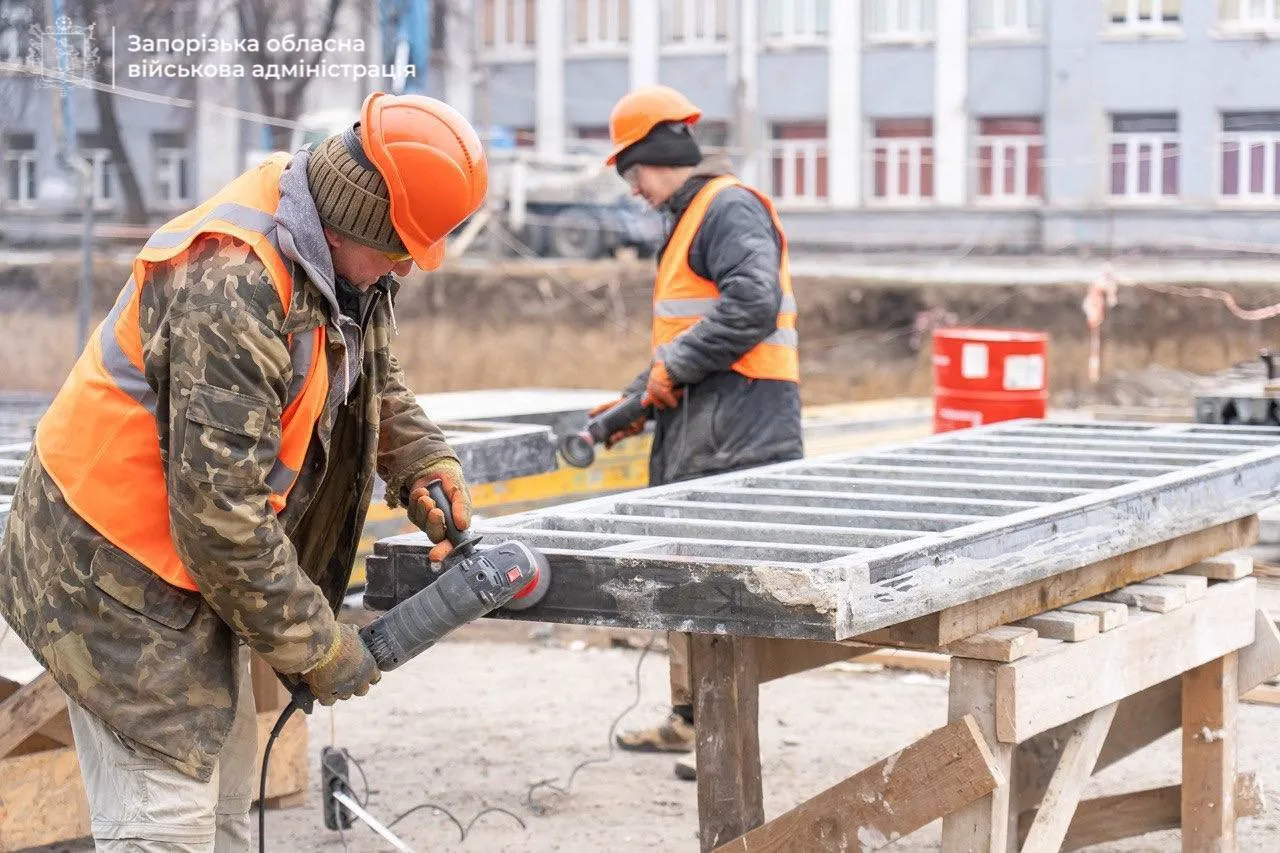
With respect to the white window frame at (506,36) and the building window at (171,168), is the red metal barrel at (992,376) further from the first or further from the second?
the white window frame at (506,36)

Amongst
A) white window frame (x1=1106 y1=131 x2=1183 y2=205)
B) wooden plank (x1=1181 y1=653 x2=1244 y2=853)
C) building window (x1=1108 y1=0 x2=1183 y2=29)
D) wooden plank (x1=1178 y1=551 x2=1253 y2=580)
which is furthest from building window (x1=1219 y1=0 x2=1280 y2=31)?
wooden plank (x1=1181 y1=653 x2=1244 y2=853)

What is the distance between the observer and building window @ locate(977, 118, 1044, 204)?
29.4 metres

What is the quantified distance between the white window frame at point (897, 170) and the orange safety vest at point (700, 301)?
24.8 metres

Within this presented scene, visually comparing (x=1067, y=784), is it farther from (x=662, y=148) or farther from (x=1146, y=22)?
(x=1146, y=22)

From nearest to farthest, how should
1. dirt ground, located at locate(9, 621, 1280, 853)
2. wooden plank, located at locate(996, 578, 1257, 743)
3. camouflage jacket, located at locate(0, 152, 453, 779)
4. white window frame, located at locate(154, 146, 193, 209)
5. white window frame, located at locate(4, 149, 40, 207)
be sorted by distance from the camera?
camouflage jacket, located at locate(0, 152, 453, 779) → wooden plank, located at locate(996, 578, 1257, 743) → dirt ground, located at locate(9, 621, 1280, 853) → white window frame, located at locate(4, 149, 40, 207) → white window frame, located at locate(154, 146, 193, 209)

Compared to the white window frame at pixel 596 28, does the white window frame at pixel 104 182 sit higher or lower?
lower

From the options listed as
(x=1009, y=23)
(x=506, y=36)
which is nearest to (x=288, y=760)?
(x=1009, y=23)

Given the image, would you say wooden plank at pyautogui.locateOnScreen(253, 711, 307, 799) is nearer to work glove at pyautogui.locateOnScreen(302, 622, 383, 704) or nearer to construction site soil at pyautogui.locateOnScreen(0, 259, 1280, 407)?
work glove at pyautogui.locateOnScreen(302, 622, 383, 704)

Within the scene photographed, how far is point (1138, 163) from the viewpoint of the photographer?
2858cm

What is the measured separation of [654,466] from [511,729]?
130cm

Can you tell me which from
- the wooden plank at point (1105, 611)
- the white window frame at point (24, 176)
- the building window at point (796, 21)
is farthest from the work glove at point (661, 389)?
the building window at point (796, 21)

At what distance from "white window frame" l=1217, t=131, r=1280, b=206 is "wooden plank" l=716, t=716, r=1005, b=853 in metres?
25.2

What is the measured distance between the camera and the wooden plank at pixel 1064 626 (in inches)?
151

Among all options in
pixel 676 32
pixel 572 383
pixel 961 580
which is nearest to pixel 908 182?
pixel 676 32
